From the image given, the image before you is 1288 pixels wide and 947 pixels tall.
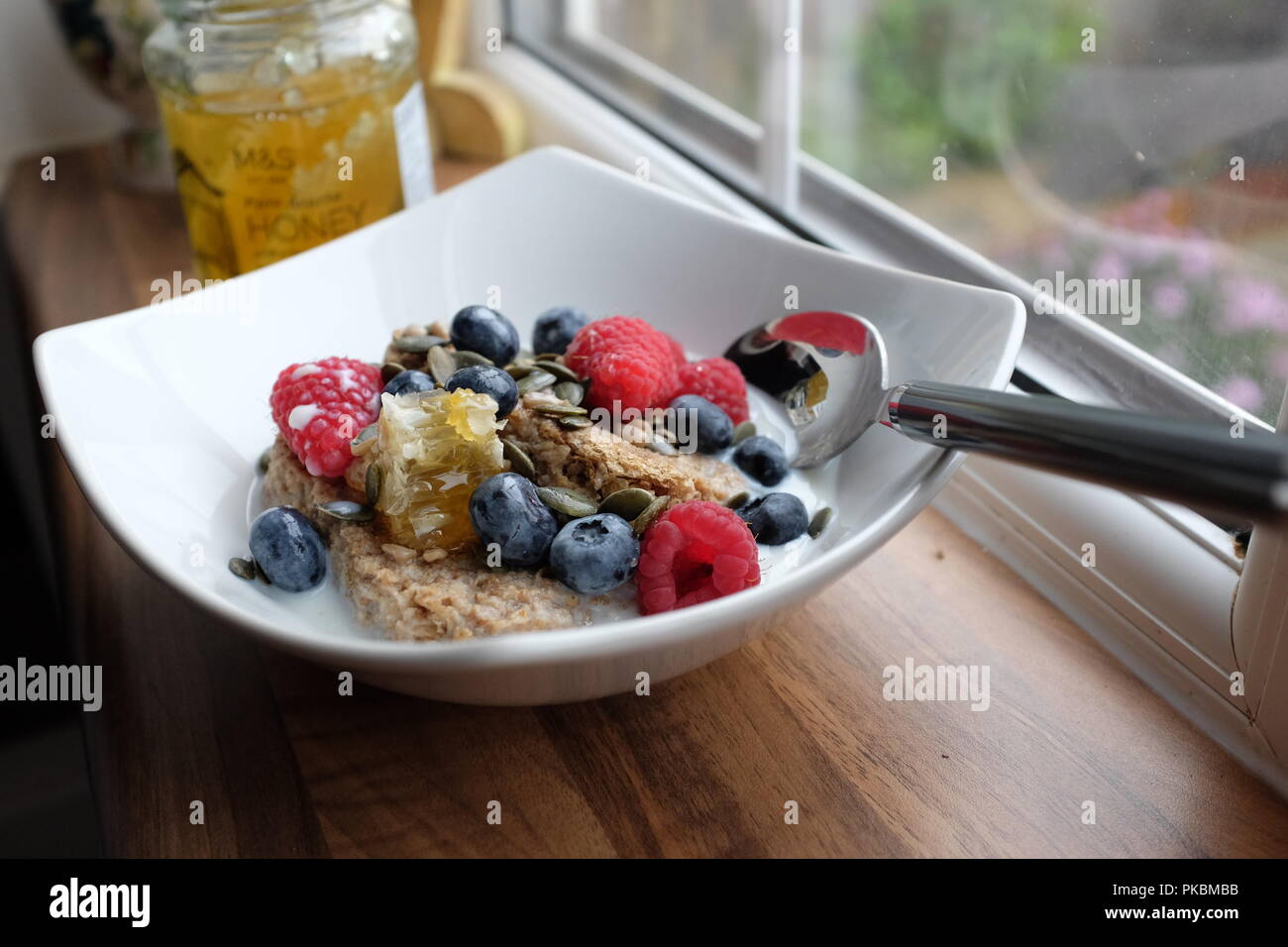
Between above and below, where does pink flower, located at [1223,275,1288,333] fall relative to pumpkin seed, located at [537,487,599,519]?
above

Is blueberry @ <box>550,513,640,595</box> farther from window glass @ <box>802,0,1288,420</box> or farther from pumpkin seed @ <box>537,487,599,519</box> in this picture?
window glass @ <box>802,0,1288,420</box>

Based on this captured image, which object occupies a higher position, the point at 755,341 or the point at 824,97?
the point at 824,97

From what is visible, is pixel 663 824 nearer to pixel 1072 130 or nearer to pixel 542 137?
pixel 1072 130

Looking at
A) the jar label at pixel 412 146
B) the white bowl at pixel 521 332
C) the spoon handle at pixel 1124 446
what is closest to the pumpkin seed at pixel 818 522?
the white bowl at pixel 521 332

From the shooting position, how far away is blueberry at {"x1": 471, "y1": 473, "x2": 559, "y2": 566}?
2.13 feet

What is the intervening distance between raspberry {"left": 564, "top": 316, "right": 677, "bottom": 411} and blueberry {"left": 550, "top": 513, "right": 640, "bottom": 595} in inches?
5.6

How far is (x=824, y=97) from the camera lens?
1.21 meters

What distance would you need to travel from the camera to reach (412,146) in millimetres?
1118

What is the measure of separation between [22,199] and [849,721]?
4.75 feet

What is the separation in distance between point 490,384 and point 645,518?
15 centimetres

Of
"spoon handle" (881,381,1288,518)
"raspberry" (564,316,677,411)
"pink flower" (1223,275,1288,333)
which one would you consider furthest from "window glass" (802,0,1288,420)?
"raspberry" (564,316,677,411)

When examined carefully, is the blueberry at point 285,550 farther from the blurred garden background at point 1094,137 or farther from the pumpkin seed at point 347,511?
the blurred garden background at point 1094,137
